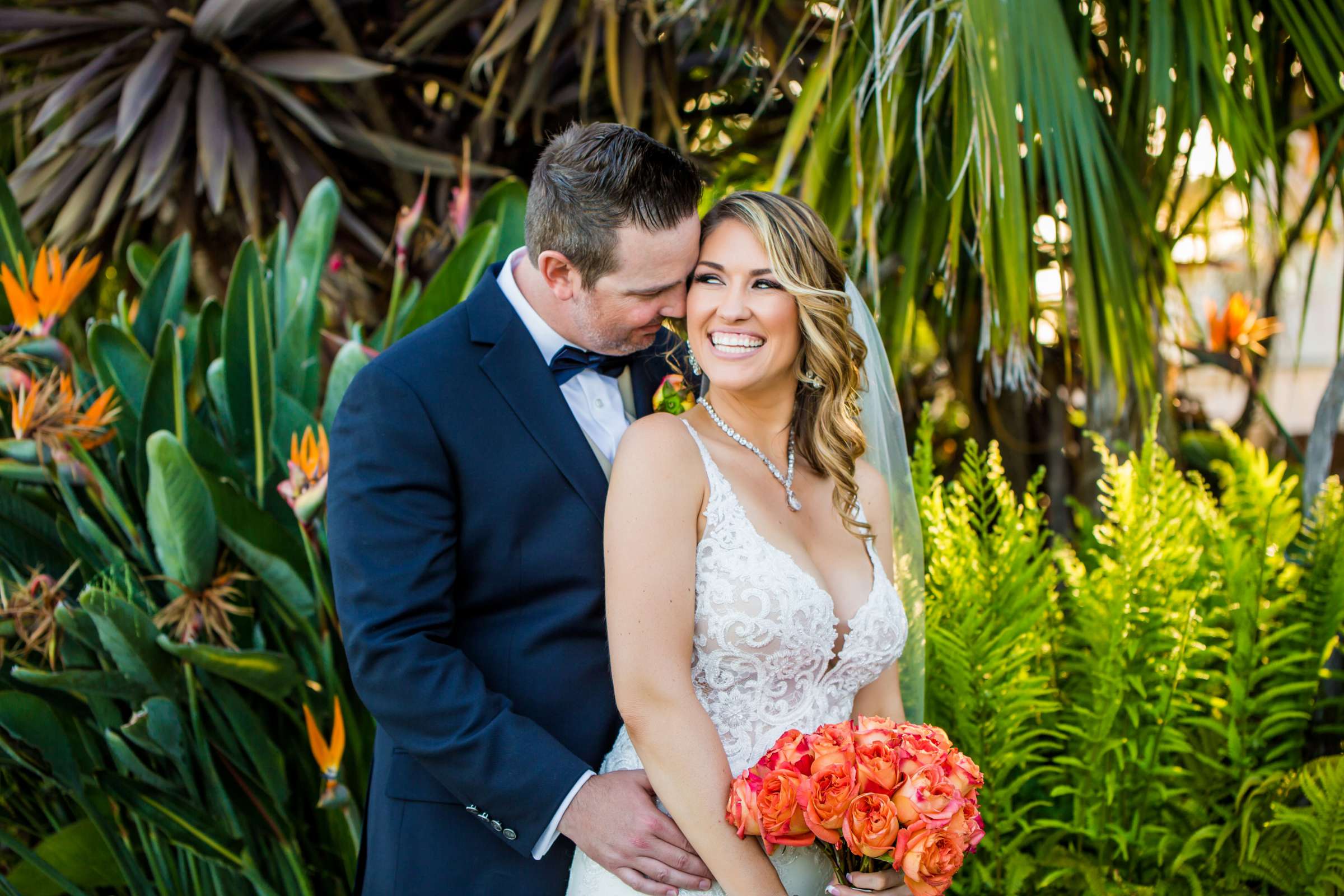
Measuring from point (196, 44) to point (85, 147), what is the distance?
1.90 ft

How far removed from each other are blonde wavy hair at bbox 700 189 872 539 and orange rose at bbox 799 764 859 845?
538 mm

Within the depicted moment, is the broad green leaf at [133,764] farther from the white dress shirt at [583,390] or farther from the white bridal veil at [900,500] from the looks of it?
the white bridal veil at [900,500]

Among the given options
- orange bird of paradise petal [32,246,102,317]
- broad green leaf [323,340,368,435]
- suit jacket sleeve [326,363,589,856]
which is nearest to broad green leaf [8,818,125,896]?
broad green leaf [323,340,368,435]

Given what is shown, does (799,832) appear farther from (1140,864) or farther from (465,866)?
(1140,864)

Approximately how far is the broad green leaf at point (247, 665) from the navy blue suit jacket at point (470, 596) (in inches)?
20.4

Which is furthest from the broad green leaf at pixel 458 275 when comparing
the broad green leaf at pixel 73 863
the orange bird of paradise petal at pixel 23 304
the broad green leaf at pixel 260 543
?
the broad green leaf at pixel 73 863

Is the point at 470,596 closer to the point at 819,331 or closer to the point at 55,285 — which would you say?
the point at 819,331

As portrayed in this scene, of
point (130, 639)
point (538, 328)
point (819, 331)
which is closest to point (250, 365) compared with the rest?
point (130, 639)

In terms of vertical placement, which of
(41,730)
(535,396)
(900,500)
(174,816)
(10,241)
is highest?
(10,241)

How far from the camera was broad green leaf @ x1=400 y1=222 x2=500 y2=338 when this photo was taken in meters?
2.77

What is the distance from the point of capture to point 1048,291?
486cm

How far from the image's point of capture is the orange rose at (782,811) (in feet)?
4.80

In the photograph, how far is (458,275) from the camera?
281 cm

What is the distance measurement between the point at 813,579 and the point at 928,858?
469 mm
